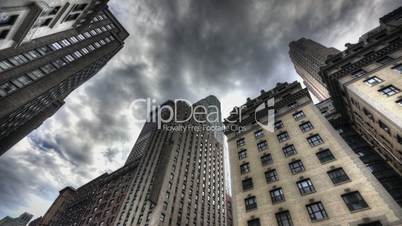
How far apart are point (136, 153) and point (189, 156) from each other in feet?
113

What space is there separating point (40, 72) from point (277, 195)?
50872 millimetres

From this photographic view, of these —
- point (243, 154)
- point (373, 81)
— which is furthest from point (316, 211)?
point (373, 81)

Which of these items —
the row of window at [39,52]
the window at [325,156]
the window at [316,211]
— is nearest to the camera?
the window at [316,211]

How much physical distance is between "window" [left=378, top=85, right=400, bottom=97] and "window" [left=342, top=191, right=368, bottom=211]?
14855 millimetres

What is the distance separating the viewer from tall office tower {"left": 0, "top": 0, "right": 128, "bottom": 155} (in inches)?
963

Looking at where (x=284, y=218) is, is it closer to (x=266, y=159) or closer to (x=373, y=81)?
(x=266, y=159)

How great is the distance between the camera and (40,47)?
41375mm

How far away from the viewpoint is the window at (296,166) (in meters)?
23.4

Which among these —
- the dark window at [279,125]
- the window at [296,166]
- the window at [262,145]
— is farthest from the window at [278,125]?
the window at [296,166]

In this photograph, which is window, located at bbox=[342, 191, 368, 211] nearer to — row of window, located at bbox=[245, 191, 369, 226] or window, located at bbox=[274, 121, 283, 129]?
row of window, located at bbox=[245, 191, 369, 226]

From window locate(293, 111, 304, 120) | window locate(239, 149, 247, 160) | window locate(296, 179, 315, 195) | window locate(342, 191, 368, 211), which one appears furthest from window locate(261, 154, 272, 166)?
window locate(342, 191, 368, 211)

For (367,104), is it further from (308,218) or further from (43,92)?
(43,92)

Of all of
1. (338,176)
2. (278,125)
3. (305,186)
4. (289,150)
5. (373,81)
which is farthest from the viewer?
(278,125)

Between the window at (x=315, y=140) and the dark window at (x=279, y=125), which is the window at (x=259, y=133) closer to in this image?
the dark window at (x=279, y=125)
